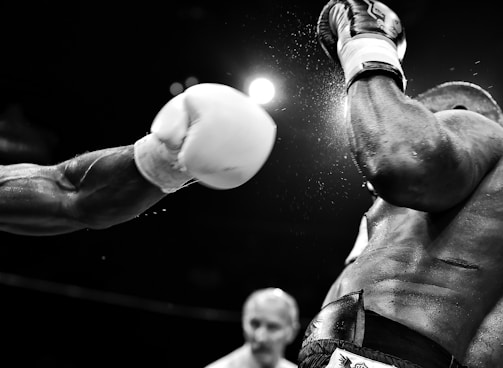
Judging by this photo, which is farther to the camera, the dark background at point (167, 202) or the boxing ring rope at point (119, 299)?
the boxing ring rope at point (119, 299)

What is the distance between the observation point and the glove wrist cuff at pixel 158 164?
153 cm

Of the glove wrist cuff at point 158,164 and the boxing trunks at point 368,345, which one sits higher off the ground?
the glove wrist cuff at point 158,164

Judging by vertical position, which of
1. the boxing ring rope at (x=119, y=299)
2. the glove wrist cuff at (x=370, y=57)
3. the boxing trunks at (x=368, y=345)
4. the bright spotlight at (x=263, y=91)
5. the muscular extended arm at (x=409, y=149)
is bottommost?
the boxing ring rope at (x=119, y=299)

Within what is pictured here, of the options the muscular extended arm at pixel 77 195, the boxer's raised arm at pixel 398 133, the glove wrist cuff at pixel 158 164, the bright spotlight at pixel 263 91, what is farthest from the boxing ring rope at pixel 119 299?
the boxer's raised arm at pixel 398 133

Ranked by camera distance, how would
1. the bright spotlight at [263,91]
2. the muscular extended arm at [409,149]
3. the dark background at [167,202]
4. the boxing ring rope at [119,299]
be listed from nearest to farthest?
the muscular extended arm at [409,149], the dark background at [167,202], the bright spotlight at [263,91], the boxing ring rope at [119,299]

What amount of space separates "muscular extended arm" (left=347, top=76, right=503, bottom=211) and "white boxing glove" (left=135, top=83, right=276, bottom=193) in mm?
233

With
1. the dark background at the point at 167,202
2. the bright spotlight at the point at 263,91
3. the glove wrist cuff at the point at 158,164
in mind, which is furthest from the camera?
the bright spotlight at the point at 263,91

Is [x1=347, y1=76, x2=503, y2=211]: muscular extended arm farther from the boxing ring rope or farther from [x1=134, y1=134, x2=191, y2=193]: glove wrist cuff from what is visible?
the boxing ring rope

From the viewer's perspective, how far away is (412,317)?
4.99ft

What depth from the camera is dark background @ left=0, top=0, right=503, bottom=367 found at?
16.9 feet

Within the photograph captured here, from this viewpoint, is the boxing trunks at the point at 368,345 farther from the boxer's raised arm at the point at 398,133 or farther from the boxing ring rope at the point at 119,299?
the boxing ring rope at the point at 119,299

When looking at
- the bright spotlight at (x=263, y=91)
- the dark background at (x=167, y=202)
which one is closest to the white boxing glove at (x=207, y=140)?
the dark background at (x=167, y=202)

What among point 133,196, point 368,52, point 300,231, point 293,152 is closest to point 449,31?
point 293,152

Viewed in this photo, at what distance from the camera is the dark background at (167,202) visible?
16.9ft
